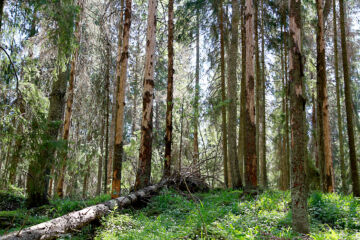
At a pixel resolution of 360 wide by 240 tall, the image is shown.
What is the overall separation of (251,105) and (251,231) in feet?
16.5

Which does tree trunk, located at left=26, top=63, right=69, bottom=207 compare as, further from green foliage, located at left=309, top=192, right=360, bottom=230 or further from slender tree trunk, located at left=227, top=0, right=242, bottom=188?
green foliage, located at left=309, top=192, right=360, bottom=230

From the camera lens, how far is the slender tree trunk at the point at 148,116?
9.61 m

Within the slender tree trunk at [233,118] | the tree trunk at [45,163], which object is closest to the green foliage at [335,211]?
the slender tree trunk at [233,118]

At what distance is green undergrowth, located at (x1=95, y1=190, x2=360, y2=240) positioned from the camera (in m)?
4.61

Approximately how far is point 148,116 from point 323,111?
265 inches

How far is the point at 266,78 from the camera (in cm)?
1789

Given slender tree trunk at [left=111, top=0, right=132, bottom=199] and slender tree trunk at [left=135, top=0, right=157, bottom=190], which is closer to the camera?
slender tree trunk at [left=111, top=0, right=132, bottom=199]

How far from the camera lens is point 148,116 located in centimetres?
995

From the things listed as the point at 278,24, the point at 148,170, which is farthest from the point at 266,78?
the point at 148,170

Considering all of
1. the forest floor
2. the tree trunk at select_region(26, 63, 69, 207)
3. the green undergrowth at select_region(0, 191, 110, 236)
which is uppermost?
the tree trunk at select_region(26, 63, 69, 207)

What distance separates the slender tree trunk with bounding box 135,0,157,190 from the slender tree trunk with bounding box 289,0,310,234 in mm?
5642

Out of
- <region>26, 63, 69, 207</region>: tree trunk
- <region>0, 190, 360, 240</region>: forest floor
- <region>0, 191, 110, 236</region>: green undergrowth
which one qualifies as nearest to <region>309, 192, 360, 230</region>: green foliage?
<region>0, 190, 360, 240</region>: forest floor

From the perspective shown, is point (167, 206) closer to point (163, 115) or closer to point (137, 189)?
point (137, 189)

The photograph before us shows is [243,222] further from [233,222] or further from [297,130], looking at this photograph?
[297,130]
